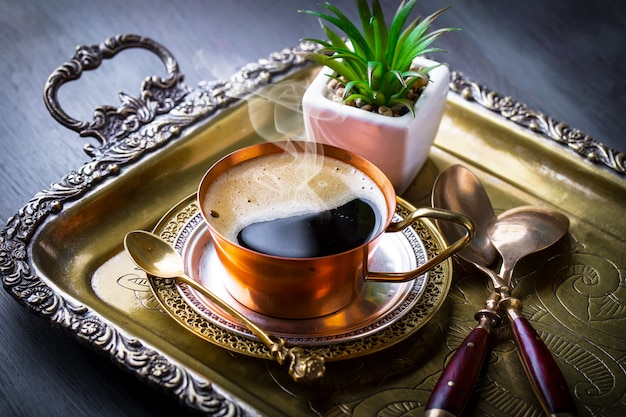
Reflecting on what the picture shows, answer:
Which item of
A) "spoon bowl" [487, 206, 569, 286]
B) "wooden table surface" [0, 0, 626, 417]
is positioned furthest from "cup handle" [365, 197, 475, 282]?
"wooden table surface" [0, 0, 626, 417]

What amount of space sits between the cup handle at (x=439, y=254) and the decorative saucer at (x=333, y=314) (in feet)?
0.11

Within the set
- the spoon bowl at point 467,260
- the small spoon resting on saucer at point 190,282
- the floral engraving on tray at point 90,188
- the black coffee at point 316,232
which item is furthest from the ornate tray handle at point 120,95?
the spoon bowl at point 467,260

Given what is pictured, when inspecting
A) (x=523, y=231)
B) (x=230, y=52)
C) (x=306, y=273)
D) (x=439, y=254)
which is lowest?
(x=523, y=231)

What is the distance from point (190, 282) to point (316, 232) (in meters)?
0.17

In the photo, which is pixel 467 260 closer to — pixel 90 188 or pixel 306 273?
pixel 306 273

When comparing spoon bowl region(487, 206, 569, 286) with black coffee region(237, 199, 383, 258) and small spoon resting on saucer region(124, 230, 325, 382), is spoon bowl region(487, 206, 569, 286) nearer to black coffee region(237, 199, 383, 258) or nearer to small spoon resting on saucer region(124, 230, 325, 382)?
black coffee region(237, 199, 383, 258)

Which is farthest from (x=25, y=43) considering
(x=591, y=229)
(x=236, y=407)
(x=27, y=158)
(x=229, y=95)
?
(x=591, y=229)

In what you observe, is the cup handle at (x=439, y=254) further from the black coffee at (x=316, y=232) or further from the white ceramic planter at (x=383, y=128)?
the white ceramic planter at (x=383, y=128)

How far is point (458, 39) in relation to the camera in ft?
5.41

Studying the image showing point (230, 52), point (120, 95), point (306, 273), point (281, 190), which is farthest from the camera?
point (230, 52)

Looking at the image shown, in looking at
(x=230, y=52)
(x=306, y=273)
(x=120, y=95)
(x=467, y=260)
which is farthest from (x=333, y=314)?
(x=230, y=52)

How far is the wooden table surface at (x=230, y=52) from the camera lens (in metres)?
1.35

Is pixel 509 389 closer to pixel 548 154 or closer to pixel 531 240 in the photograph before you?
pixel 531 240

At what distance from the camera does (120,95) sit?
124cm
